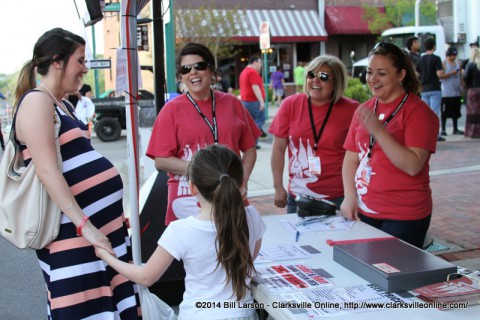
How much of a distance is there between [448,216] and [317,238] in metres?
3.64

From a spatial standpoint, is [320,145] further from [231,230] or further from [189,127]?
[231,230]

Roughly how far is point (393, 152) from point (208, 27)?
21465 mm

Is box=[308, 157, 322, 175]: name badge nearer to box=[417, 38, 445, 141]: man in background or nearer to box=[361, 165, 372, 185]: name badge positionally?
box=[361, 165, 372, 185]: name badge

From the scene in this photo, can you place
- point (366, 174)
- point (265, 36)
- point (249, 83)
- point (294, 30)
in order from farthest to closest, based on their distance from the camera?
point (294, 30) → point (265, 36) → point (249, 83) → point (366, 174)

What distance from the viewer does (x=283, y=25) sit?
27422mm

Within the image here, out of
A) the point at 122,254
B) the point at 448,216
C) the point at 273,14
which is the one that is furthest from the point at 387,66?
the point at 273,14

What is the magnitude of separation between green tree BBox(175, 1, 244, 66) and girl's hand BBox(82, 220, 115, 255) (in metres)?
20.3

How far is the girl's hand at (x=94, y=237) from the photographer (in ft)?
7.07

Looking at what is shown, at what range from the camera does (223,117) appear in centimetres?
314

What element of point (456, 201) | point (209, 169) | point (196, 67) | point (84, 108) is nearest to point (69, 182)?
point (209, 169)

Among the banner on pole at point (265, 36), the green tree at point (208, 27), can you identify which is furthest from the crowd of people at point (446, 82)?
the green tree at point (208, 27)

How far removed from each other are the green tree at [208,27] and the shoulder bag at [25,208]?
20269mm

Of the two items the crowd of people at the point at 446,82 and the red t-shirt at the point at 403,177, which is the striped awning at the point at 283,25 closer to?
the crowd of people at the point at 446,82

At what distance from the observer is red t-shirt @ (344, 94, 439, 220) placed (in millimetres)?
2787
